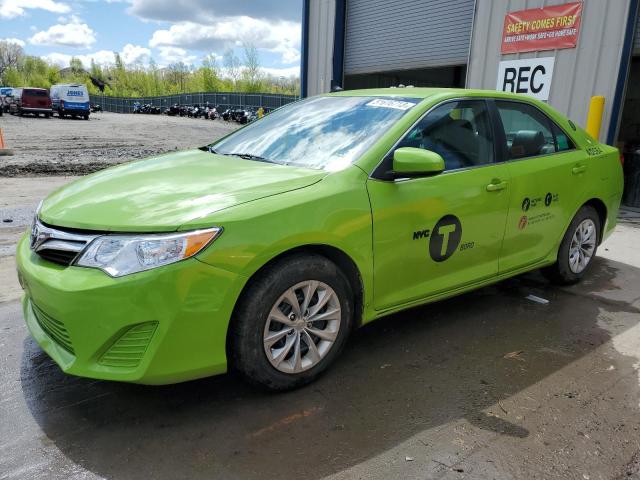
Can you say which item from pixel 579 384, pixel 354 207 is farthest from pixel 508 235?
pixel 354 207

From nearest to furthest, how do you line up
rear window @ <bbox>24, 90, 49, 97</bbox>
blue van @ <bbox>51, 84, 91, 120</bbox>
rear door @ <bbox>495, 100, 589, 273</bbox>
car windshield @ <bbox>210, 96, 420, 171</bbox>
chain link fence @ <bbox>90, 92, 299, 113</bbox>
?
1. car windshield @ <bbox>210, 96, 420, 171</bbox>
2. rear door @ <bbox>495, 100, 589, 273</bbox>
3. rear window @ <bbox>24, 90, 49, 97</bbox>
4. blue van @ <bbox>51, 84, 91, 120</bbox>
5. chain link fence @ <bbox>90, 92, 299, 113</bbox>

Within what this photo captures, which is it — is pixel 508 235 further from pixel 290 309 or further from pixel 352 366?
pixel 290 309

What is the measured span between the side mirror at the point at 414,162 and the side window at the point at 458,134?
0.88 ft

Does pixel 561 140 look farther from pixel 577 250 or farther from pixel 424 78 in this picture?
pixel 424 78

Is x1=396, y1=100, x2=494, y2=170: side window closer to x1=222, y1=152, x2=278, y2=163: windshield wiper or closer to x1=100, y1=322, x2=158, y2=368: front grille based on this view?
x1=222, y1=152, x2=278, y2=163: windshield wiper

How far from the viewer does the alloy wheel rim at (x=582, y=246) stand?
14.5ft

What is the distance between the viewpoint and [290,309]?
8.61 ft

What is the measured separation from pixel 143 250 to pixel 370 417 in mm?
1365

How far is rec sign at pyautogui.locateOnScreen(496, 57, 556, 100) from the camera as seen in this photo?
8.84 meters

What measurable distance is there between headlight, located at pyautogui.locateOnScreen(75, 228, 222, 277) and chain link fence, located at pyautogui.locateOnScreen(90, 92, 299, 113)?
86.9 feet

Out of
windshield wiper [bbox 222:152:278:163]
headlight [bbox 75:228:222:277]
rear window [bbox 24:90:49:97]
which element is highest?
rear window [bbox 24:90:49:97]

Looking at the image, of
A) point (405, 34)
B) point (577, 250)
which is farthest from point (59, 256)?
point (405, 34)

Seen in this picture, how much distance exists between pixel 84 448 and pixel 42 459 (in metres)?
0.17

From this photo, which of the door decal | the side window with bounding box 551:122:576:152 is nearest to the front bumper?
the door decal
